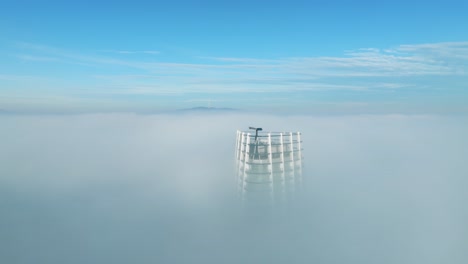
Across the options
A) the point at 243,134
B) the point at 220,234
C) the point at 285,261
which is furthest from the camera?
the point at 243,134

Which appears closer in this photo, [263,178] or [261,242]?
[261,242]

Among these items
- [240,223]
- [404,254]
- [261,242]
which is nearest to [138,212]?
[240,223]

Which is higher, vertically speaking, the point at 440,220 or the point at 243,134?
the point at 243,134

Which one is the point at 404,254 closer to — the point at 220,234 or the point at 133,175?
the point at 220,234

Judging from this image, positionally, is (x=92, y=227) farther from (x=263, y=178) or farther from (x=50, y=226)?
(x=263, y=178)

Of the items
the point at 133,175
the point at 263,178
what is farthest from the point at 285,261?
the point at 133,175

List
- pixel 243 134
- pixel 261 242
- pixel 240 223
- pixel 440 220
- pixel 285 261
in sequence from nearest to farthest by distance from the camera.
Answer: pixel 285 261 → pixel 261 242 → pixel 240 223 → pixel 440 220 → pixel 243 134
